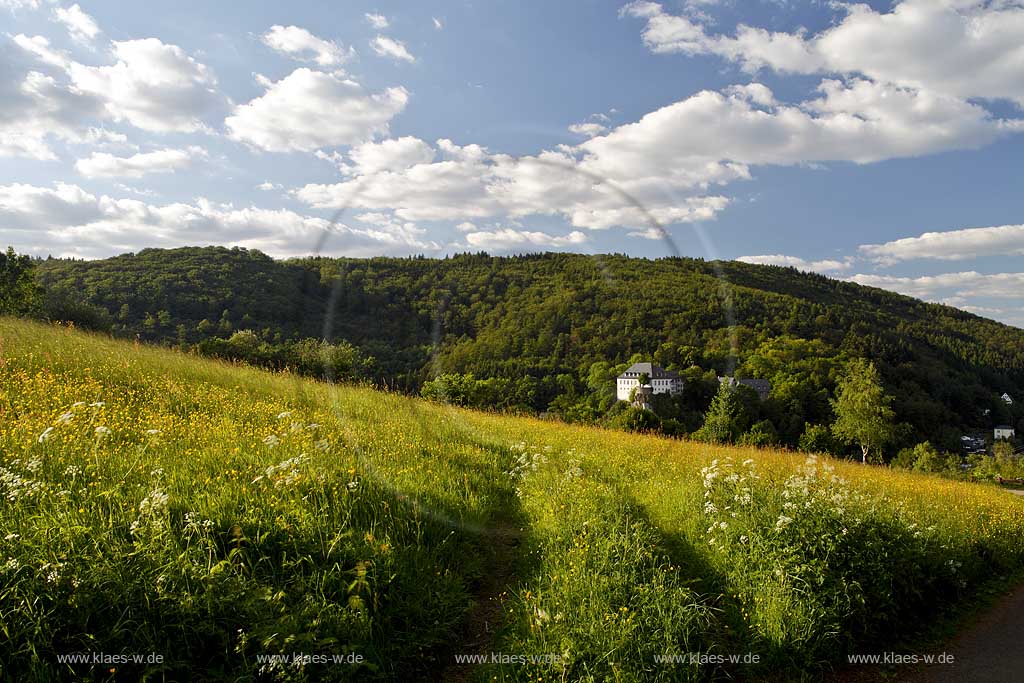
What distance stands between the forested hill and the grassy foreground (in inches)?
165

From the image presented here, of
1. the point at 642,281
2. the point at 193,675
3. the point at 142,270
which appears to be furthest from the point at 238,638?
the point at 142,270

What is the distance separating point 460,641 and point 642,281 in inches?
569

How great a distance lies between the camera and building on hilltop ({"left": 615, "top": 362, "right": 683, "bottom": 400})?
106 ft

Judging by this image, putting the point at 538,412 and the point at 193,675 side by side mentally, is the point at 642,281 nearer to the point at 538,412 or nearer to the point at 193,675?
the point at 538,412

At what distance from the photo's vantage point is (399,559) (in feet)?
16.2

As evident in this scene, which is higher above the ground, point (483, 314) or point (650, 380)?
point (483, 314)
